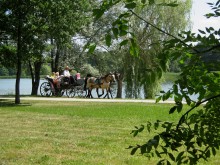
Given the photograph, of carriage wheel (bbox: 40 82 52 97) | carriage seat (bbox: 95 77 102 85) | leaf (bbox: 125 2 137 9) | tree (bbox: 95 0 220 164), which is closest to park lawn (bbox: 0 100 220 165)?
tree (bbox: 95 0 220 164)

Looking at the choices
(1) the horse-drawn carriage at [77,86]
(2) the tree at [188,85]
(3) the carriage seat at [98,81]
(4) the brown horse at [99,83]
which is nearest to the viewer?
(2) the tree at [188,85]

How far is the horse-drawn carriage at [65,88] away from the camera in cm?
2369

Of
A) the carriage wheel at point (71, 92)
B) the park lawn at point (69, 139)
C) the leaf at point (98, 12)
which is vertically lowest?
the park lawn at point (69, 139)

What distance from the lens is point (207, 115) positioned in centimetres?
247

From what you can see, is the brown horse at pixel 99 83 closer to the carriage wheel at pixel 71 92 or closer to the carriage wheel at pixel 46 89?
the carriage wheel at pixel 71 92

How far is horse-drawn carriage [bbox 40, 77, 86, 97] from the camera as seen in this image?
23688 millimetres

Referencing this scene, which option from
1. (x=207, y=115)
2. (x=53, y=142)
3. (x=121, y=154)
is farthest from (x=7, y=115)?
(x=207, y=115)

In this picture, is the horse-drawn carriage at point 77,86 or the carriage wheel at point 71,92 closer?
the horse-drawn carriage at point 77,86

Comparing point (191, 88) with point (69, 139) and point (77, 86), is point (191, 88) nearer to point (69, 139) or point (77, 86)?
point (69, 139)

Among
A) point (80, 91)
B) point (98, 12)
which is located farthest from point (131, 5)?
point (80, 91)

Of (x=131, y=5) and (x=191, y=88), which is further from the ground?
(x=131, y=5)

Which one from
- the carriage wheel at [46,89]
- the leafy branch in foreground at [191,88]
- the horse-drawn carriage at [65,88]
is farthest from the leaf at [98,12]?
the carriage wheel at [46,89]

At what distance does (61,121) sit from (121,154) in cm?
486

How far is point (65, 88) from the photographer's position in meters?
23.8
